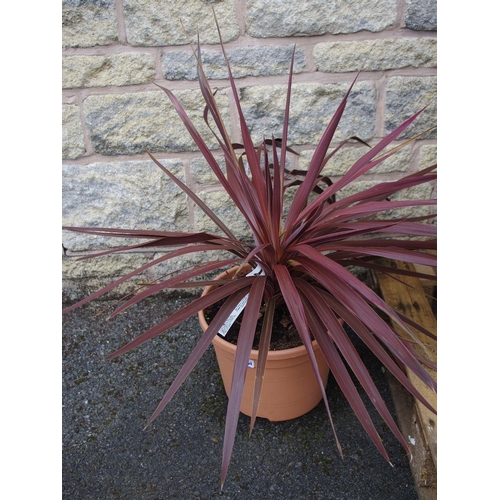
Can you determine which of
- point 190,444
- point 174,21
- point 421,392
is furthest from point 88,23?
point 421,392

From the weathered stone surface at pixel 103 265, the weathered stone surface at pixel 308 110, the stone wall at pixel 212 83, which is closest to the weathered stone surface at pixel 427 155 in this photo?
the stone wall at pixel 212 83

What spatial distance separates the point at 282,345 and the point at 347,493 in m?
0.45

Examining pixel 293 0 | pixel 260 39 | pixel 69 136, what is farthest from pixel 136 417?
pixel 293 0

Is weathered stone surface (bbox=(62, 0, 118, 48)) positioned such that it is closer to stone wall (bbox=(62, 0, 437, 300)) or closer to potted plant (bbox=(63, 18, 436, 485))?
stone wall (bbox=(62, 0, 437, 300))

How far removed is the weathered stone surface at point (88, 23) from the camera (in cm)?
162

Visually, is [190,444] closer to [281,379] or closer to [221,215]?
[281,379]

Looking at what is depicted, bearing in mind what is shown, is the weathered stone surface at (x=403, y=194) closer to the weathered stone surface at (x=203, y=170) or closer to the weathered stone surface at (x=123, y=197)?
the weathered stone surface at (x=203, y=170)

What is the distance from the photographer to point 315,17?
1.64m

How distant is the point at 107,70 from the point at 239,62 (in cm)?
46

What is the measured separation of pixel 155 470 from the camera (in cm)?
150

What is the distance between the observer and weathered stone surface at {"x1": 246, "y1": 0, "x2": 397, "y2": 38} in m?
1.62

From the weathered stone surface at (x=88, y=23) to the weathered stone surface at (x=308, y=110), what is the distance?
491 mm

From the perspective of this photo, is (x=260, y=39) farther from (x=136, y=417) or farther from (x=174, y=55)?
(x=136, y=417)

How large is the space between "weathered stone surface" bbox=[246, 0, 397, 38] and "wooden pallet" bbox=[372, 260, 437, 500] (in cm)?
86
